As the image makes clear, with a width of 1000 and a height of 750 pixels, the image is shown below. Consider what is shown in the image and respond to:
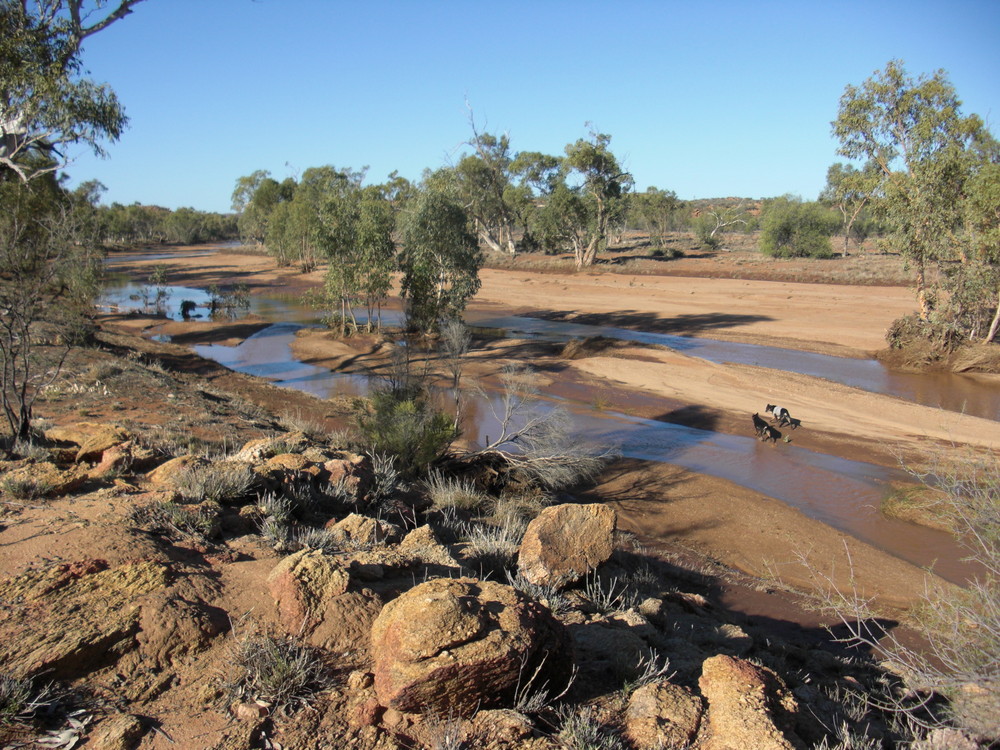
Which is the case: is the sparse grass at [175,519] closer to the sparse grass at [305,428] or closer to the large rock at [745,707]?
the large rock at [745,707]

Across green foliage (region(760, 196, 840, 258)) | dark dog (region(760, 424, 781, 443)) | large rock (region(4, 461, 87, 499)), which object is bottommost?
dark dog (region(760, 424, 781, 443))

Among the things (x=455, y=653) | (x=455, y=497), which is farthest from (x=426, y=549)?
(x=455, y=497)

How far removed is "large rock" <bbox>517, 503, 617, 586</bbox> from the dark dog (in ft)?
38.7

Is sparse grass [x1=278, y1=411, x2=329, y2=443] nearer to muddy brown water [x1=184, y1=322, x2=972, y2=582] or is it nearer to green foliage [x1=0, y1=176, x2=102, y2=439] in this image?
muddy brown water [x1=184, y1=322, x2=972, y2=582]

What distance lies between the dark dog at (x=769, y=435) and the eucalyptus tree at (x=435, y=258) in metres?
13.7

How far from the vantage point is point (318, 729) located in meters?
3.18

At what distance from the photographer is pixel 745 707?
3.37 meters

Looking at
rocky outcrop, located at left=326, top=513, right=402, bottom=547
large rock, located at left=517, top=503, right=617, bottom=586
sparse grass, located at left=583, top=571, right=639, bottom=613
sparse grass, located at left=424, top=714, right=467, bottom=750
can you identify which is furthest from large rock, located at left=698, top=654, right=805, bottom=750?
rocky outcrop, located at left=326, top=513, right=402, bottom=547

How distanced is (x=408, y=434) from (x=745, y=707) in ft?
28.2

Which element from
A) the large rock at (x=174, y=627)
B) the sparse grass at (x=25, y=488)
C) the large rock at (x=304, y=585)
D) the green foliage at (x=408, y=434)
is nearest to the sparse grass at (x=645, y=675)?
the large rock at (x=304, y=585)

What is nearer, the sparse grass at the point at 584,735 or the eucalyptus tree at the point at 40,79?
the sparse grass at the point at 584,735

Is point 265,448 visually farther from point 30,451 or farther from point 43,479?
point 43,479

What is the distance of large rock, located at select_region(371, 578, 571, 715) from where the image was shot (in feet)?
10.2

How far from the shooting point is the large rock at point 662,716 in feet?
10.8
